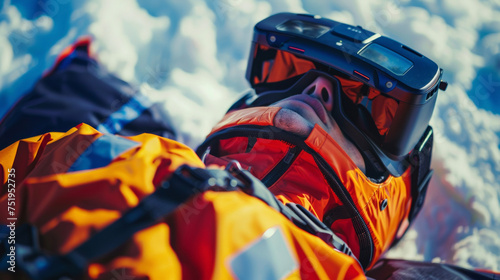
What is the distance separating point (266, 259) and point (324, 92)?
52 centimetres

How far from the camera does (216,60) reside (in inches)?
56.2

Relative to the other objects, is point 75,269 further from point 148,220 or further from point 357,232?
point 357,232

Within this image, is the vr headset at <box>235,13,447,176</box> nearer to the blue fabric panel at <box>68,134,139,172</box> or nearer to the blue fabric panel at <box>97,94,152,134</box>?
the blue fabric panel at <box>97,94,152,134</box>

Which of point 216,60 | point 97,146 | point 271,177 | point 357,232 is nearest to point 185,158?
point 97,146

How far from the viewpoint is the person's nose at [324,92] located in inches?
34.9

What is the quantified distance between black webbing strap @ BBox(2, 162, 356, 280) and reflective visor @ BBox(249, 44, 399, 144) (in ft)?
1.20

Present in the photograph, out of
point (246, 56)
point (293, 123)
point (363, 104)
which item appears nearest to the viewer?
point (293, 123)

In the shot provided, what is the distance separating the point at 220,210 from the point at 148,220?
0.09 meters

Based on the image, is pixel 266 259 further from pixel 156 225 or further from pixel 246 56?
pixel 246 56

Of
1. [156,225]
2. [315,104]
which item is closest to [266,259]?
A: [156,225]

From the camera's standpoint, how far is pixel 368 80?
0.82m

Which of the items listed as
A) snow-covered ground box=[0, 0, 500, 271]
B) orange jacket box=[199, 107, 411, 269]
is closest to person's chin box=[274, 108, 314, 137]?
orange jacket box=[199, 107, 411, 269]

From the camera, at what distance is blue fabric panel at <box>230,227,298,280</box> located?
0.46m

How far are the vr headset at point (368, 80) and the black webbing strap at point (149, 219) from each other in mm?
349
